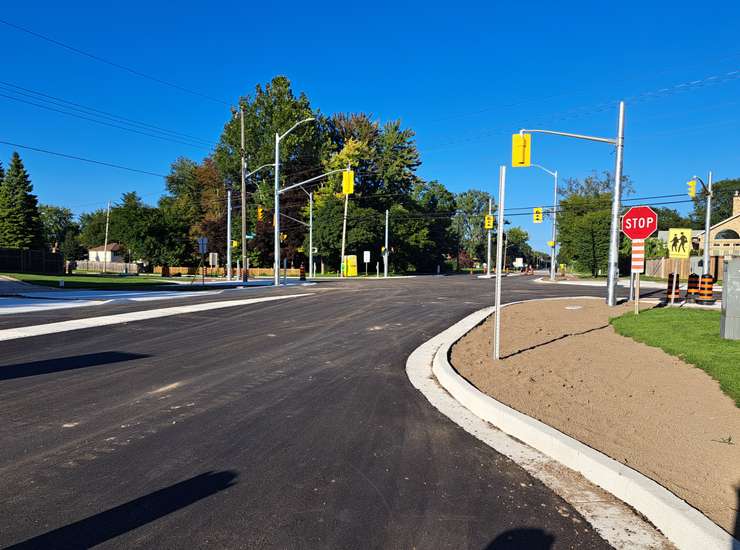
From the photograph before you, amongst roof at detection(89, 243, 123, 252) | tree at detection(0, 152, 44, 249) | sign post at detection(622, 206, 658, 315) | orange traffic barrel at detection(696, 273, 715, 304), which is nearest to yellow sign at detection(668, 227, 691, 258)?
orange traffic barrel at detection(696, 273, 715, 304)

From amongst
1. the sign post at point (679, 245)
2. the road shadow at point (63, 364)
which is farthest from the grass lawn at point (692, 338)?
the sign post at point (679, 245)

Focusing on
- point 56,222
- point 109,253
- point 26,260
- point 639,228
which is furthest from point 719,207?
point 56,222

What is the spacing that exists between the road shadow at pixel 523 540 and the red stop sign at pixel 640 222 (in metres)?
14.5

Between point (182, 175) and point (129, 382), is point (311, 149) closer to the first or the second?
point (182, 175)

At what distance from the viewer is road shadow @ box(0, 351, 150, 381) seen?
285 inches

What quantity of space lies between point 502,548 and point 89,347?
8943 mm

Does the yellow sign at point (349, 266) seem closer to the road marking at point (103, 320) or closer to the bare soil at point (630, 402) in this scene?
the road marking at point (103, 320)

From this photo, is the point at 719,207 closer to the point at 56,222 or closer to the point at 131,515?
the point at 131,515

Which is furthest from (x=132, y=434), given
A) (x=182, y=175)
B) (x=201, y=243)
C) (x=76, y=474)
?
(x=182, y=175)

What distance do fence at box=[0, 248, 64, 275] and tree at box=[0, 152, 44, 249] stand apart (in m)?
18.3

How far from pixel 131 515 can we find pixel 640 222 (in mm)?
16340

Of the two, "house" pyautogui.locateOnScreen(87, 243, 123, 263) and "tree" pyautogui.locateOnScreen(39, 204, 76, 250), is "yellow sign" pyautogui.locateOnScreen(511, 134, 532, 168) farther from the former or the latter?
"tree" pyautogui.locateOnScreen(39, 204, 76, 250)

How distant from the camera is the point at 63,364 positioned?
786 centimetres

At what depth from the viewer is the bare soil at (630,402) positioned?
376cm
